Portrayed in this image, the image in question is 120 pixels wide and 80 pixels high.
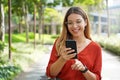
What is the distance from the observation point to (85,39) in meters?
3.49

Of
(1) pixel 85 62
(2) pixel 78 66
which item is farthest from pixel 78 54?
(2) pixel 78 66

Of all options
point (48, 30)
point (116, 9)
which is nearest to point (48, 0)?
point (116, 9)

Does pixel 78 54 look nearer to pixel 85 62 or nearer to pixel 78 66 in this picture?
pixel 85 62

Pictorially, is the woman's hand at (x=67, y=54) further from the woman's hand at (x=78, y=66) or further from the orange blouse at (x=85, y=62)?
the orange blouse at (x=85, y=62)

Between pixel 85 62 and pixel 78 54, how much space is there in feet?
0.32

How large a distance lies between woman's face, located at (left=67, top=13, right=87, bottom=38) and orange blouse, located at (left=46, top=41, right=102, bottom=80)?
0.18 meters

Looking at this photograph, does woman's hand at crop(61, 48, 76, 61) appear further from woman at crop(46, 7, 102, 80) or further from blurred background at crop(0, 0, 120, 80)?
blurred background at crop(0, 0, 120, 80)

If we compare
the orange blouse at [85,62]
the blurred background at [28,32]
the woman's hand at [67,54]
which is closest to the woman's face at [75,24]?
the orange blouse at [85,62]

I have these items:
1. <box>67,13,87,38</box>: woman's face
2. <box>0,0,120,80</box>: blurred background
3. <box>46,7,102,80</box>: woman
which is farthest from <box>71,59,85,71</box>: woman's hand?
<box>0,0,120,80</box>: blurred background

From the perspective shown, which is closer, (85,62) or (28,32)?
(85,62)

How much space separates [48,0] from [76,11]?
91.0ft

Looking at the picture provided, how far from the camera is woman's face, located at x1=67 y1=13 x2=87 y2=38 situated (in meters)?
3.35

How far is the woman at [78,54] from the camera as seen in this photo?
331 centimetres

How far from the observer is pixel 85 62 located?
132 inches
